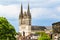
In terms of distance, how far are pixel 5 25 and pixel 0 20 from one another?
1.92 metres

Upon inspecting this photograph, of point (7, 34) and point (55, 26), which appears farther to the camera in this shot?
point (7, 34)

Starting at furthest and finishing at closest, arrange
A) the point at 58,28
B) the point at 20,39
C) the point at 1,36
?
the point at 20,39 → the point at 1,36 → the point at 58,28

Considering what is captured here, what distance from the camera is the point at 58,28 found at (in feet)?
205

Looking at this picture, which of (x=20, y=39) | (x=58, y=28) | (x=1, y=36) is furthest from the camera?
(x=20, y=39)

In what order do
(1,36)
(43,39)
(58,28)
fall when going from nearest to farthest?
(58,28), (1,36), (43,39)

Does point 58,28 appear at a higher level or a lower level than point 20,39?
higher

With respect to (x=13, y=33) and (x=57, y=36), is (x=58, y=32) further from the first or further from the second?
(x=13, y=33)

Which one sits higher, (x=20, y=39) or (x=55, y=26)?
(x=55, y=26)

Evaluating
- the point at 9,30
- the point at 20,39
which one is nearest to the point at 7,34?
the point at 9,30

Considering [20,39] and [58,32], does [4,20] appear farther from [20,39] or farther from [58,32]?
[20,39]

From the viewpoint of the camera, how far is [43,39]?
301 feet

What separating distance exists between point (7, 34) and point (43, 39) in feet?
53.6

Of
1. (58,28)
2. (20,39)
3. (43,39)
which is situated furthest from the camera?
(20,39)

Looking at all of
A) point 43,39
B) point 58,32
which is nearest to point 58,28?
point 58,32
